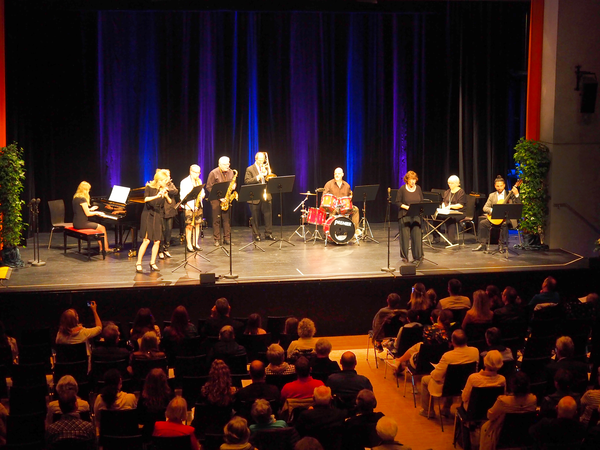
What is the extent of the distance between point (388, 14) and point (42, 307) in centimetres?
1008

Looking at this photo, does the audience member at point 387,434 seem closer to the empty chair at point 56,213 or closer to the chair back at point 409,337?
the chair back at point 409,337

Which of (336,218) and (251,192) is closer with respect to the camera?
(251,192)

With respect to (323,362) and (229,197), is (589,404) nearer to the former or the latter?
(323,362)

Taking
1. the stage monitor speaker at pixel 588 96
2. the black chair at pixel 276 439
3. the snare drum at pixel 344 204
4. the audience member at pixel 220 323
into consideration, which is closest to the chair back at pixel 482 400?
the black chair at pixel 276 439

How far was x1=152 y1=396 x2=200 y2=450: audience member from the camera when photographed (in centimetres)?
521

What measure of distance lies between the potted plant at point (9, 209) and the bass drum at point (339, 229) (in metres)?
5.39

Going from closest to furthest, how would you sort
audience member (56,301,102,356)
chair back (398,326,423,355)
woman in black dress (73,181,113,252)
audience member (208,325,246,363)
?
audience member (208,325,246,363) → audience member (56,301,102,356) → chair back (398,326,423,355) → woman in black dress (73,181,113,252)

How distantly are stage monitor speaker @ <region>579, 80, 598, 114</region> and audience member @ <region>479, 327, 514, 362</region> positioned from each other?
735cm

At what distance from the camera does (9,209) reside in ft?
39.5

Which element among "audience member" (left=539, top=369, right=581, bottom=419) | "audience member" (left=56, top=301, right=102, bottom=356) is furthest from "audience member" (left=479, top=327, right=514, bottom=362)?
"audience member" (left=56, top=301, right=102, bottom=356)

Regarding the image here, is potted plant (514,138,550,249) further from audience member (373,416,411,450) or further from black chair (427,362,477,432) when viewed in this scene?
audience member (373,416,411,450)

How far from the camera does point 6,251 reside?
11.8 meters

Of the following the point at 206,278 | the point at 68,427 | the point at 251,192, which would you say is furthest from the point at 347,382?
the point at 251,192

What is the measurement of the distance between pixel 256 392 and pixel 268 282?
4464mm
